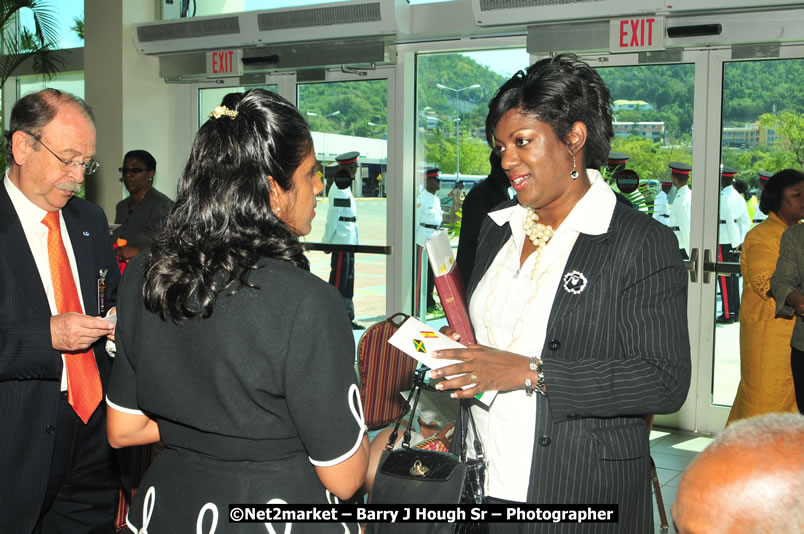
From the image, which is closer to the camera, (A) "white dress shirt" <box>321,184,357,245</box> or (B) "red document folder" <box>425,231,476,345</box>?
(B) "red document folder" <box>425,231,476,345</box>

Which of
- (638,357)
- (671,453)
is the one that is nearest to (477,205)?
(638,357)

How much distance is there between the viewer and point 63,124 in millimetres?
2371

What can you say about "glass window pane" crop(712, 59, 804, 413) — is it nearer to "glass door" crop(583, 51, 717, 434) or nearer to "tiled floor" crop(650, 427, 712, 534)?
"glass door" crop(583, 51, 717, 434)

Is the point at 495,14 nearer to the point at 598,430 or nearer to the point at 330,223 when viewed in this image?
the point at 330,223

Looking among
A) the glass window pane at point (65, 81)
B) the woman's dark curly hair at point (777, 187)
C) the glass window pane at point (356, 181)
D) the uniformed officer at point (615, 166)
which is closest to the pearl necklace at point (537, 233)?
the woman's dark curly hair at point (777, 187)

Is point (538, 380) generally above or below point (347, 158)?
below

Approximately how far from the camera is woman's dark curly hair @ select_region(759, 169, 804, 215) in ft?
15.6

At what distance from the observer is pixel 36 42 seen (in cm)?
793

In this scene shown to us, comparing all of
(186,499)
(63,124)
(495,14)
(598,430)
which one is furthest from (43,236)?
(495,14)

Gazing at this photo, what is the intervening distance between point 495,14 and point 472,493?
439 cm

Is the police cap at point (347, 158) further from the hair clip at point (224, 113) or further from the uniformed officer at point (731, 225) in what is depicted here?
the hair clip at point (224, 113)

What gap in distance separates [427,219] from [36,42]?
15.9 ft

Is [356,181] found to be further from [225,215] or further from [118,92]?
[225,215]

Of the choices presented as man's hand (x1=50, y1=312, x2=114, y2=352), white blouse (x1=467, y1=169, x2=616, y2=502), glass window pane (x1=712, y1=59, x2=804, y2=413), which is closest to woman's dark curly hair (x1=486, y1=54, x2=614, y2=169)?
white blouse (x1=467, y1=169, x2=616, y2=502)
